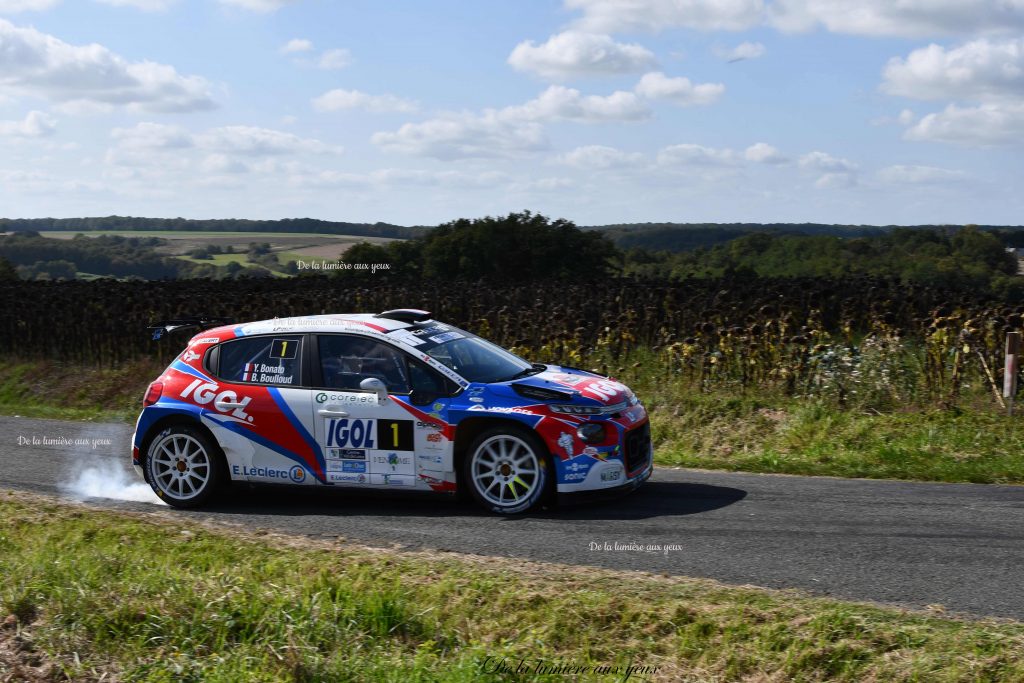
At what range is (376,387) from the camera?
9.54 m

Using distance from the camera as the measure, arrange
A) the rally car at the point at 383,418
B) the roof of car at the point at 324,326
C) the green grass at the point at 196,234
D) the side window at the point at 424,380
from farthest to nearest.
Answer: the green grass at the point at 196,234
the roof of car at the point at 324,326
the side window at the point at 424,380
the rally car at the point at 383,418

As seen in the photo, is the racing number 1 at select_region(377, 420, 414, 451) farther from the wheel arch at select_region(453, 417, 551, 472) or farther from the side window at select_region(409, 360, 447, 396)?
the wheel arch at select_region(453, 417, 551, 472)

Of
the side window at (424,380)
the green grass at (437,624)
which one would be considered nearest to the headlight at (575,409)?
the side window at (424,380)

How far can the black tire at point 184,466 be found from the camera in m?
10.1

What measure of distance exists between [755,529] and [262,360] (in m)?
4.67

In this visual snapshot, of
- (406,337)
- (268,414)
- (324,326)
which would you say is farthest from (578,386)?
(268,414)

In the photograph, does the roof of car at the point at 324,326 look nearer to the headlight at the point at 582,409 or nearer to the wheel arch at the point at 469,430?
the wheel arch at the point at 469,430

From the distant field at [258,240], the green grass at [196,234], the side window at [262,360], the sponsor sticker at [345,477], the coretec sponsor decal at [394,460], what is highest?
the green grass at [196,234]

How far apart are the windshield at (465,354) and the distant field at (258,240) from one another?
26475 mm

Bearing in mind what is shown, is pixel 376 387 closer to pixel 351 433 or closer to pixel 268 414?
pixel 351 433

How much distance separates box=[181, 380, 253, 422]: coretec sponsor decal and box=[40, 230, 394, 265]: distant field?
1045 inches

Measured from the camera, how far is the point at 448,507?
31.9ft

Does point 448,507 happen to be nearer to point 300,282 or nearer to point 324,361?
point 324,361

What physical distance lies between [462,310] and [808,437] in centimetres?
954
